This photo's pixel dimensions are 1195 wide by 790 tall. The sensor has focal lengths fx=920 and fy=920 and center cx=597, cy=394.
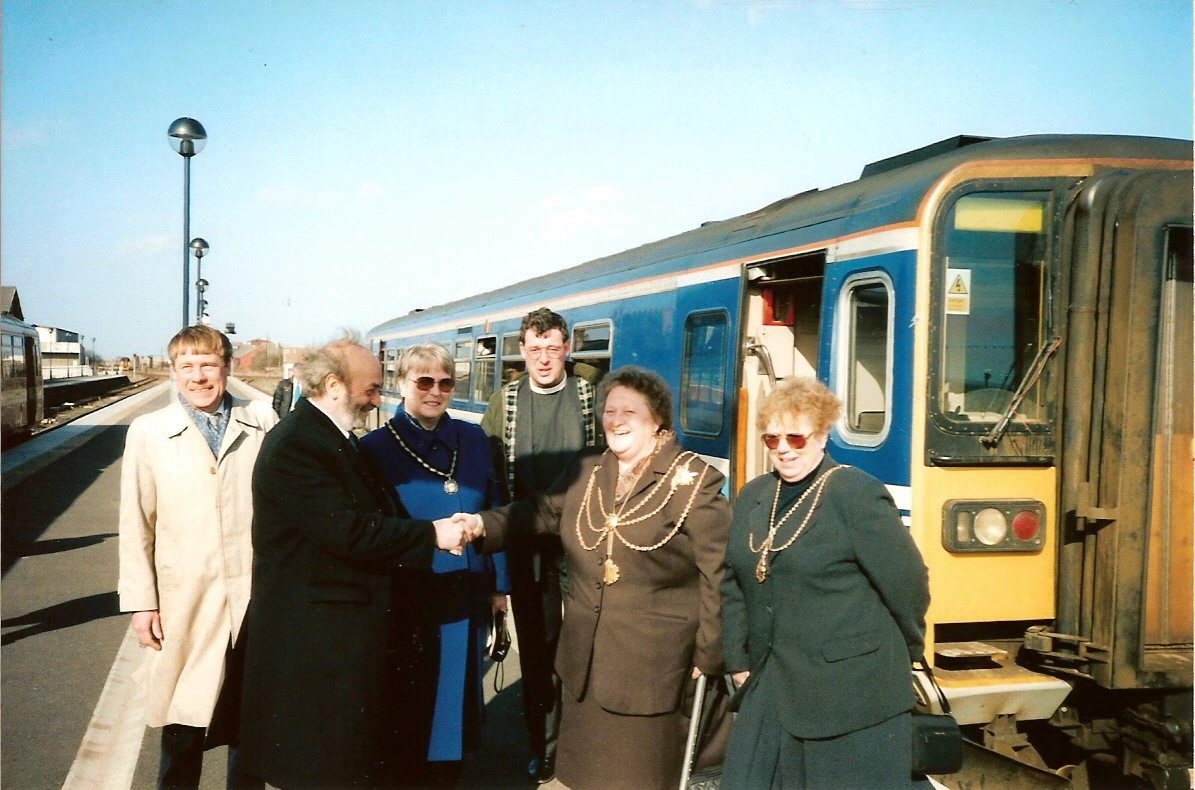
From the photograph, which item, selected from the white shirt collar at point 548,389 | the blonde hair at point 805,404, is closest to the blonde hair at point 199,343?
the white shirt collar at point 548,389

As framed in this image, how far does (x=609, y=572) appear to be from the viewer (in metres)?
3.23

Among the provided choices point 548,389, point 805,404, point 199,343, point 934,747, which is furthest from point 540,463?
point 934,747

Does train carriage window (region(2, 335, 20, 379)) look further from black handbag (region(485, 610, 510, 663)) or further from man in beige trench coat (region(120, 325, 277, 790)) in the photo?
black handbag (region(485, 610, 510, 663))

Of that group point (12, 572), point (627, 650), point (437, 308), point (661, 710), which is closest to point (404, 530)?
point (627, 650)

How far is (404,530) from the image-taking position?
302 centimetres

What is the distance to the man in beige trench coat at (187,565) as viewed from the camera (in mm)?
3344

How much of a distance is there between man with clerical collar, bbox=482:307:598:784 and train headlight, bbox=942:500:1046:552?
1.76m

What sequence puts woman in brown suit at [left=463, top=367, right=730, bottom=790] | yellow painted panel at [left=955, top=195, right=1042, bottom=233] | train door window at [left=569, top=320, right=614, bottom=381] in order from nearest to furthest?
woman in brown suit at [left=463, top=367, right=730, bottom=790] → yellow painted panel at [left=955, top=195, right=1042, bottom=233] → train door window at [left=569, top=320, right=614, bottom=381]

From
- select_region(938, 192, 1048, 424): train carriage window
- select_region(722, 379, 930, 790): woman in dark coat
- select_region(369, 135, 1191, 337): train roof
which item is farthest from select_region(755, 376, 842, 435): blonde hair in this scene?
select_region(369, 135, 1191, 337): train roof

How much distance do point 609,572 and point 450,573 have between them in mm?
702

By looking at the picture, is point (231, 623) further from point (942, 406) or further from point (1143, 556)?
point (1143, 556)

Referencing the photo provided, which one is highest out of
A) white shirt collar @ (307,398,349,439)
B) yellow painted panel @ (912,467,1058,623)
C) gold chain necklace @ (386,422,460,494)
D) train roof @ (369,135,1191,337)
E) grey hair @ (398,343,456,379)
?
train roof @ (369,135,1191,337)

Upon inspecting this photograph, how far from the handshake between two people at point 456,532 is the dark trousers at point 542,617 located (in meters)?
0.91

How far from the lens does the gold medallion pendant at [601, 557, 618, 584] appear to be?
127 inches
